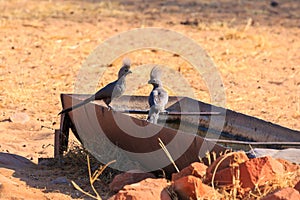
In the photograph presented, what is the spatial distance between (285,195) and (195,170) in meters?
0.65

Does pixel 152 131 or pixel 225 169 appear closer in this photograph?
pixel 225 169

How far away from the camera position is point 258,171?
431 centimetres

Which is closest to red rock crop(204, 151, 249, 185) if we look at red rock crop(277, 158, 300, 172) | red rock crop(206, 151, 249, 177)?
red rock crop(206, 151, 249, 177)

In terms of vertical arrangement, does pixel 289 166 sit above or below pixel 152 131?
below

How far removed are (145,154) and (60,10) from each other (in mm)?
7946

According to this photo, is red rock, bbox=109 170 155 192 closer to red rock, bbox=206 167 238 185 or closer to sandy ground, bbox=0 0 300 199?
sandy ground, bbox=0 0 300 199

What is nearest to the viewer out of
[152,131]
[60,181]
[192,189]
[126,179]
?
[192,189]

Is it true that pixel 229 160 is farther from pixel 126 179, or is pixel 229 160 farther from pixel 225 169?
pixel 126 179

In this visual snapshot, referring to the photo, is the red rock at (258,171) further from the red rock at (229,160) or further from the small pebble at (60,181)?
the small pebble at (60,181)

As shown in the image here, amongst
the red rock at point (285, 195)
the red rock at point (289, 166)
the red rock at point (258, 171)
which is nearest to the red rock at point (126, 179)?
the red rock at point (258, 171)

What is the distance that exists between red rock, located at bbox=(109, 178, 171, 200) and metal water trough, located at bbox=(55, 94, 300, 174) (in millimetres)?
374

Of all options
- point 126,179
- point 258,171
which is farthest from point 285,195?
point 126,179

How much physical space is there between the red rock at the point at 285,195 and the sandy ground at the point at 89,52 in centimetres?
136

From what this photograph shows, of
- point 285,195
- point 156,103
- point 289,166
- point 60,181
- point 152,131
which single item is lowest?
point 60,181
